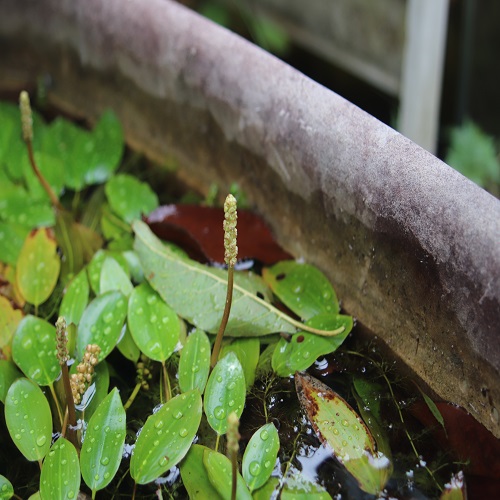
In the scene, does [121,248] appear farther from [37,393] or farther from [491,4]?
[491,4]

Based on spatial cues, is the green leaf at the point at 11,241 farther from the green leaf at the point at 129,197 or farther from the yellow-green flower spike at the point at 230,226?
the yellow-green flower spike at the point at 230,226

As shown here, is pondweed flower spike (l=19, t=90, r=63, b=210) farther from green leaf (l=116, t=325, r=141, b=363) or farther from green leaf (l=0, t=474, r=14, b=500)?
green leaf (l=0, t=474, r=14, b=500)

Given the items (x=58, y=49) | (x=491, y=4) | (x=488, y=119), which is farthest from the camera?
(x=488, y=119)

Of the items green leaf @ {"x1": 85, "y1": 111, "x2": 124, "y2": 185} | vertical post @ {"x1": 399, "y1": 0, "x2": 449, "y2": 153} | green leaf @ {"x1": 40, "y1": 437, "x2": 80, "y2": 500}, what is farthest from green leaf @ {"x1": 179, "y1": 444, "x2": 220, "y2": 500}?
vertical post @ {"x1": 399, "y1": 0, "x2": 449, "y2": 153}

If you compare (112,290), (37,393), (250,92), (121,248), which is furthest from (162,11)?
(37,393)

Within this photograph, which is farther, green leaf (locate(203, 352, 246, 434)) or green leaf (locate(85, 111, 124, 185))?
green leaf (locate(85, 111, 124, 185))

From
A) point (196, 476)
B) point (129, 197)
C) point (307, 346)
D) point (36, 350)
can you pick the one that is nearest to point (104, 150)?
point (129, 197)

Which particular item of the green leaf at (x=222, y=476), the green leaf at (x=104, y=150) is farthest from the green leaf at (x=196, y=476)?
the green leaf at (x=104, y=150)
